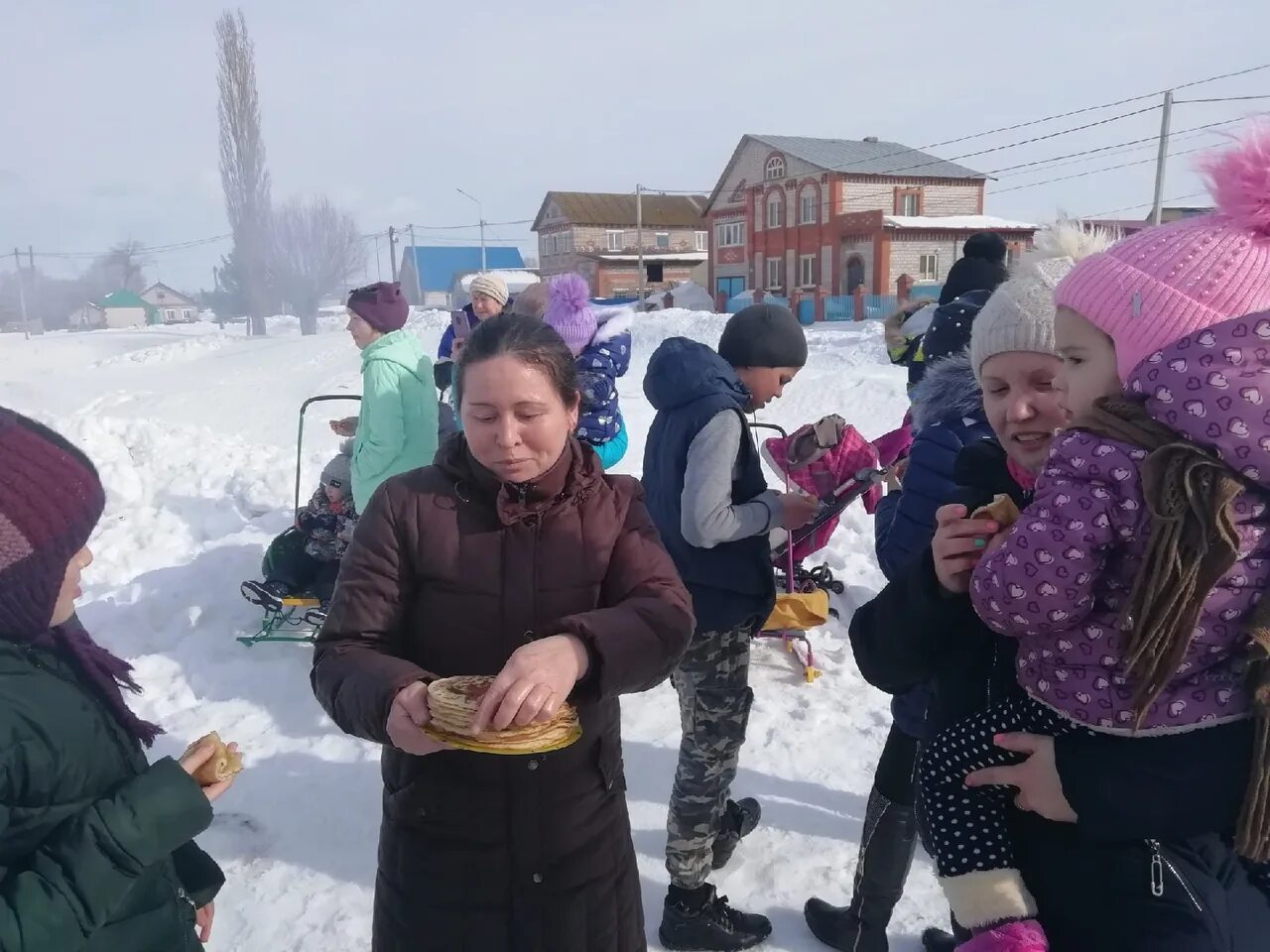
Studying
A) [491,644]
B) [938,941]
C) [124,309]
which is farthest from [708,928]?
[124,309]

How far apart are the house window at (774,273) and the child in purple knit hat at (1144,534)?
38.3 meters

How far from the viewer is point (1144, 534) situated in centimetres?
132

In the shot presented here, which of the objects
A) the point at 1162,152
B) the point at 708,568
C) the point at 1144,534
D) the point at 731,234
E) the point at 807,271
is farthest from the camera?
the point at 731,234

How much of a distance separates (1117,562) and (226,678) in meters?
5.08

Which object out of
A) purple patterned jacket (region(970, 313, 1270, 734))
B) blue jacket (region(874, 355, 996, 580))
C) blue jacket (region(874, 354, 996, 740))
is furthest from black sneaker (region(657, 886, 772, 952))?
purple patterned jacket (region(970, 313, 1270, 734))

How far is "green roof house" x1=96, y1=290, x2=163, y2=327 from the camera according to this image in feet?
237

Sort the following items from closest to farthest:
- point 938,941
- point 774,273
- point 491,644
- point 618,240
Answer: point 491,644, point 938,941, point 774,273, point 618,240

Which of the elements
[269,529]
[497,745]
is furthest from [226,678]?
[497,745]

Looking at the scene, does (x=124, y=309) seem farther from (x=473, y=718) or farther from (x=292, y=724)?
(x=473, y=718)

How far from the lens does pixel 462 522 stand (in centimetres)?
195

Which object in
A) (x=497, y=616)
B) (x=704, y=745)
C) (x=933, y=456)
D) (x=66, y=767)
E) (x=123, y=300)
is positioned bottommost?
(x=704, y=745)

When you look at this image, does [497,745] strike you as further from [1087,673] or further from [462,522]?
[1087,673]

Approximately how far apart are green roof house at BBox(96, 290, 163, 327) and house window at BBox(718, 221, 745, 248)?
182 ft

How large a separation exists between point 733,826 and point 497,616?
2164mm
